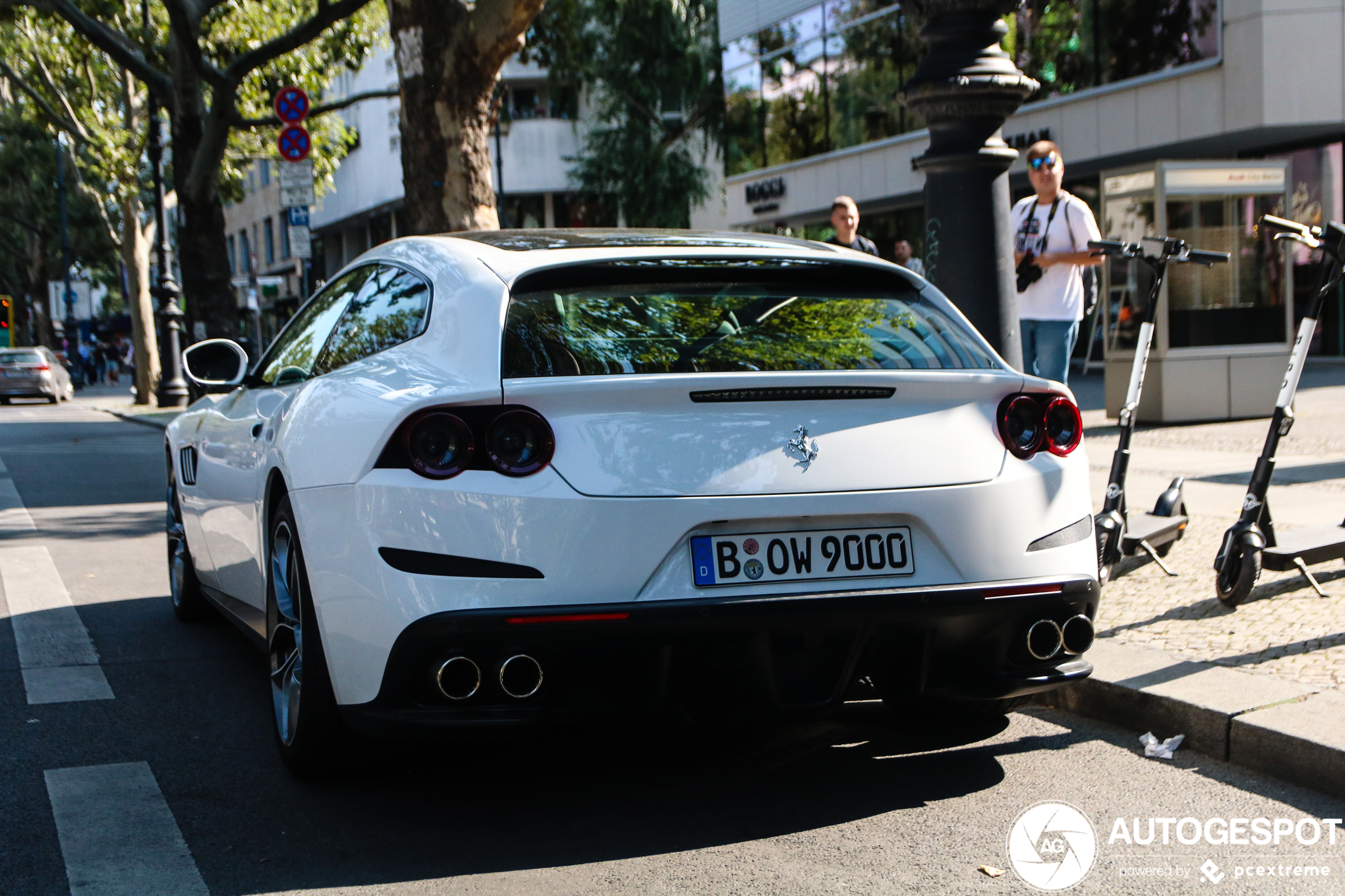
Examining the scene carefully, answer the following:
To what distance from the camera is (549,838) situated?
11.6 feet

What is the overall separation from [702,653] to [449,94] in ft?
27.8

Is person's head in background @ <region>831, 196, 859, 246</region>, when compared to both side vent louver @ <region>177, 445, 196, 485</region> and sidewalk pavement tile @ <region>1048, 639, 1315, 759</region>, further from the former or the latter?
sidewalk pavement tile @ <region>1048, 639, 1315, 759</region>

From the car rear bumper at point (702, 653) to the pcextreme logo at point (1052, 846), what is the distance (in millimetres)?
358

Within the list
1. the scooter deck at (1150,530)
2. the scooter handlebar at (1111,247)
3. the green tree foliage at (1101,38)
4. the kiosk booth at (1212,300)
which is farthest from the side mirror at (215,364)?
the green tree foliage at (1101,38)

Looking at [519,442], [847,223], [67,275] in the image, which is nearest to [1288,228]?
[519,442]

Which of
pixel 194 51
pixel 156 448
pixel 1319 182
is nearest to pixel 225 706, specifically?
pixel 156 448

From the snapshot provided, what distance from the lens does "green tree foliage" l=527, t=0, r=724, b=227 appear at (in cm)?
3641

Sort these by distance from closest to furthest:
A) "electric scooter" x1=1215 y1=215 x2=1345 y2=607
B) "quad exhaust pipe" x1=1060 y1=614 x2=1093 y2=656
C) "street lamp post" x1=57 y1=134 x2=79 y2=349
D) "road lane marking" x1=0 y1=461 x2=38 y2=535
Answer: "quad exhaust pipe" x1=1060 y1=614 x2=1093 y2=656, "electric scooter" x1=1215 y1=215 x2=1345 y2=607, "road lane marking" x1=0 y1=461 x2=38 y2=535, "street lamp post" x1=57 y1=134 x2=79 y2=349

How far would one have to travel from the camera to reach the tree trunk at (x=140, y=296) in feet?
108

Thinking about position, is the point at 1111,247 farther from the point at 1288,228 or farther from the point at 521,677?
the point at 521,677

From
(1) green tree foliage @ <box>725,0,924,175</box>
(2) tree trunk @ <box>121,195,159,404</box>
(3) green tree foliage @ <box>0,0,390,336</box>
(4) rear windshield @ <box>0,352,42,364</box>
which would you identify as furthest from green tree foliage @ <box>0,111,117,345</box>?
(1) green tree foliage @ <box>725,0,924,175</box>

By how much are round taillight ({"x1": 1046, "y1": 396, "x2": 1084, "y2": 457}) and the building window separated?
50.3 ft

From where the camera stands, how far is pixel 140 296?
3384 centimetres

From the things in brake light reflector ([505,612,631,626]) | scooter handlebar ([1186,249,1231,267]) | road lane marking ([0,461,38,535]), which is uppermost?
scooter handlebar ([1186,249,1231,267])
